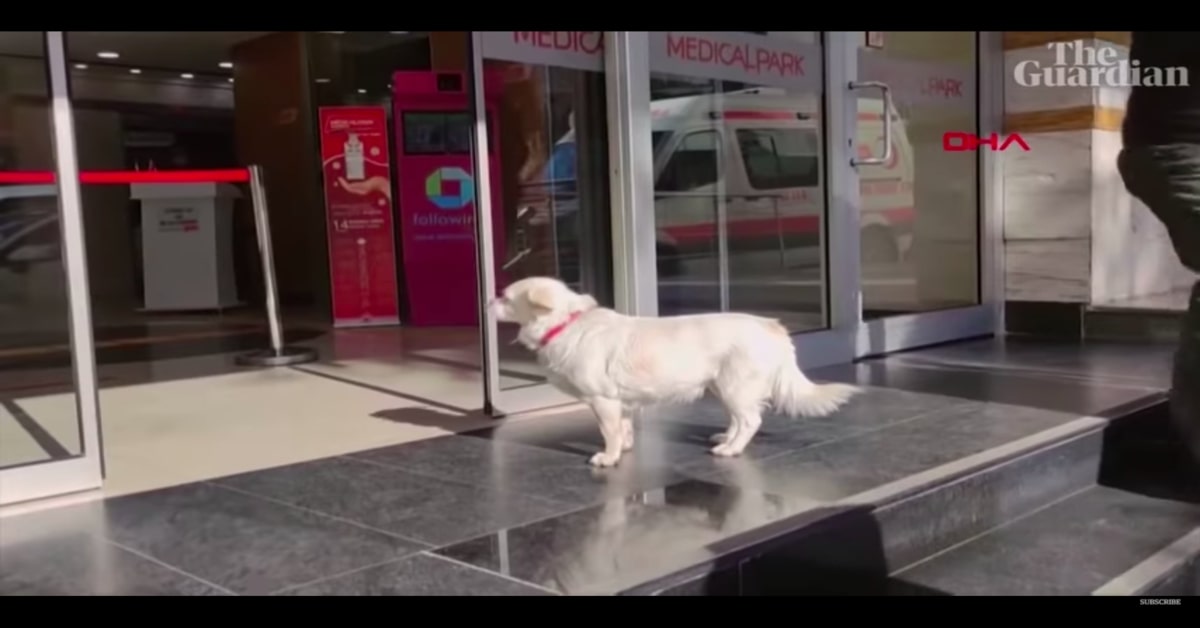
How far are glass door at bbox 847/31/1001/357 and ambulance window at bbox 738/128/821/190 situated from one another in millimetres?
395

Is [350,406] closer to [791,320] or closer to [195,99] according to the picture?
[791,320]

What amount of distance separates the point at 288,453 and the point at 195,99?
9317 mm

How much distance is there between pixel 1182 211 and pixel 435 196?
5031mm

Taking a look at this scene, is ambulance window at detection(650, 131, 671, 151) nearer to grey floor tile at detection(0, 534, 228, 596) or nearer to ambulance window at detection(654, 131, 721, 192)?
ambulance window at detection(654, 131, 721, 192)

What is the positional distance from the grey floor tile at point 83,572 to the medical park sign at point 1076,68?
5.50 meters

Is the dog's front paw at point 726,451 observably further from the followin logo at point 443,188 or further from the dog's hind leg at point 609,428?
the followin logo at point 443,188

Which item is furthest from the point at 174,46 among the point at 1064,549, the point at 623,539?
the point at 1064,549

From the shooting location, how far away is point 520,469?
129 inches

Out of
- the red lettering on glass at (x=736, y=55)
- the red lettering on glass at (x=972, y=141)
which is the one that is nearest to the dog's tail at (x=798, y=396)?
the red lettering on glass at (x=736, y=55)

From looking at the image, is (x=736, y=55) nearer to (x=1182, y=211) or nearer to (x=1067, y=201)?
(x=1182, y=211)

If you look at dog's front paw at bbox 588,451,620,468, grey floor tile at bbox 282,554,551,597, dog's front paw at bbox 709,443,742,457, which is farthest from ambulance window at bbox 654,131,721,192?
grey floor tile at bbox 282,554,551,597

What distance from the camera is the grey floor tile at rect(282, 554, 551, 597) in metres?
2.17

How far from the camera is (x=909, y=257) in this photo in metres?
6.28
